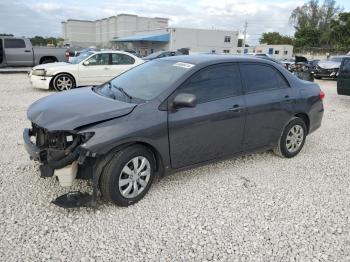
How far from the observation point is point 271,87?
16.4 feet

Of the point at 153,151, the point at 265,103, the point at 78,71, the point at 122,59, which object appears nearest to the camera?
the point at 153,151

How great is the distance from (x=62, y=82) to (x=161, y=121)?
8.48 m

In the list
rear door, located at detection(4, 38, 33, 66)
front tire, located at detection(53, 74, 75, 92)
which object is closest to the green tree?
rear door, located at detection(4, 38, 33, 66)

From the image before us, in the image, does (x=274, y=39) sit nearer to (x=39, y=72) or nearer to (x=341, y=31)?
(x=341, y=31)

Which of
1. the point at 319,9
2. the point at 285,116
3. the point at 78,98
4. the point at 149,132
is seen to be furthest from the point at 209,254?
the point at 319,9

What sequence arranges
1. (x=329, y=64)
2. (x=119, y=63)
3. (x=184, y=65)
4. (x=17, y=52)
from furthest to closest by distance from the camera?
(x=329, y=64)
(x=17, y=52)
(x=119, y=63)
(x=184, y=65)

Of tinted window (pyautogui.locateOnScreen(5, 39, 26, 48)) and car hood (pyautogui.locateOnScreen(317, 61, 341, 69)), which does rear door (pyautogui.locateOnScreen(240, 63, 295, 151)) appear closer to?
tinted window (pyautogui.locateOnScreen(5, 39, 26, 48))

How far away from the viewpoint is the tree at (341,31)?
54781 millimetres

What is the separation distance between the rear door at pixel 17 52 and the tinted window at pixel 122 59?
7097 millimetres

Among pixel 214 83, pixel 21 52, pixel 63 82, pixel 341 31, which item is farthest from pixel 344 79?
pixel 341 31

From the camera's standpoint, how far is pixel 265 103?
4.81m

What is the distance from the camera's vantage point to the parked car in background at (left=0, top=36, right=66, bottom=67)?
55.7ft

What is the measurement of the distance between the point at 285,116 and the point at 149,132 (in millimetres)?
2381

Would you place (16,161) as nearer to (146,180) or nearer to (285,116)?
(146,180)
